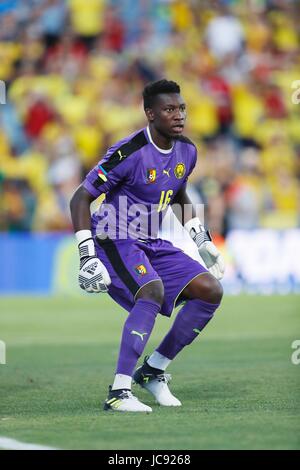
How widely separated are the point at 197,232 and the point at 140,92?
12.9m

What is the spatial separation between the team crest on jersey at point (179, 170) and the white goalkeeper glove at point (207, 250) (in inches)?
20.8

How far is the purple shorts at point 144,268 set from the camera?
699cm

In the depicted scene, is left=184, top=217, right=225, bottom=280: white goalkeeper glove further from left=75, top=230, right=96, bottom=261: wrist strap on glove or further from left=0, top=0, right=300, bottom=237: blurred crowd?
left=0, top=0, right=300, bottom=237: blurred crowd

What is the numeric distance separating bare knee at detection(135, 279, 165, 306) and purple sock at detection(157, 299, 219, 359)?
0.39m

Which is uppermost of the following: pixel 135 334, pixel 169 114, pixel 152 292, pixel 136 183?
pixel 169 114

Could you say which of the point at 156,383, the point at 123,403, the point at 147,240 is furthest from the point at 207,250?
the point at 123,403

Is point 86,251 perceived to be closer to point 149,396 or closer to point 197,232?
point 197,232

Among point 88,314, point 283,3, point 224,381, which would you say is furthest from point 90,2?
point 224,381

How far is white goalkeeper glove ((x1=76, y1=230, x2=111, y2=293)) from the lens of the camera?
22.0 feet

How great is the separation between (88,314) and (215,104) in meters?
7.46

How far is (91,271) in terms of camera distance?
6730 mm

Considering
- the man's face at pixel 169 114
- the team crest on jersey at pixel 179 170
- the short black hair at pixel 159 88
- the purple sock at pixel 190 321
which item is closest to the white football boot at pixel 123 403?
the purple sock at pixel 190 321

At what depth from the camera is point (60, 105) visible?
1973 cm

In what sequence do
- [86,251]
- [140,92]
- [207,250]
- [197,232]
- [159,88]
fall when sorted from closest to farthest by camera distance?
[86,251], [159,88], [207,250], [197,232], [140,92]
